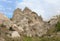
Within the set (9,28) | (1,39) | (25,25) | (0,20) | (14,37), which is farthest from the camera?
(25,25)

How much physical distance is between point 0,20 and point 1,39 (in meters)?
16.5

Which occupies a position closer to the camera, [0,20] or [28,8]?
[0,20]

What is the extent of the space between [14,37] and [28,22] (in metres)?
18.8

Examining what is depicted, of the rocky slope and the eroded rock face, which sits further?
the eroded rock face

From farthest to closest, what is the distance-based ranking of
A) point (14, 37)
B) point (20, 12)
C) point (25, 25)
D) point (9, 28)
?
1. point (20, 12)
2. point (25, 25)
3. point (9, 28)
4. point (14, 37)

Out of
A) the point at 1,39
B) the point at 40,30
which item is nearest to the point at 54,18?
the point at 40,30

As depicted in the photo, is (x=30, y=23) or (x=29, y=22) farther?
(x=29, y=22)

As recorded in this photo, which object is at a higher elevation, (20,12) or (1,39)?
(20,12)

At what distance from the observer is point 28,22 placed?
183 feet

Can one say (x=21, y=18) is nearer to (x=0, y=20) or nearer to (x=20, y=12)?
(x=20, y=12)

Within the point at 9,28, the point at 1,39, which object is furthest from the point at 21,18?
the point at 1,39

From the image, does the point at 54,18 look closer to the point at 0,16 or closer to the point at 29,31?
the point at 29,31

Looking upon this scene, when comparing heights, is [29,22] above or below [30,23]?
above

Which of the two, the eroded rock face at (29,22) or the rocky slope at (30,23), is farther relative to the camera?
the eroded rock face at (29,22)
